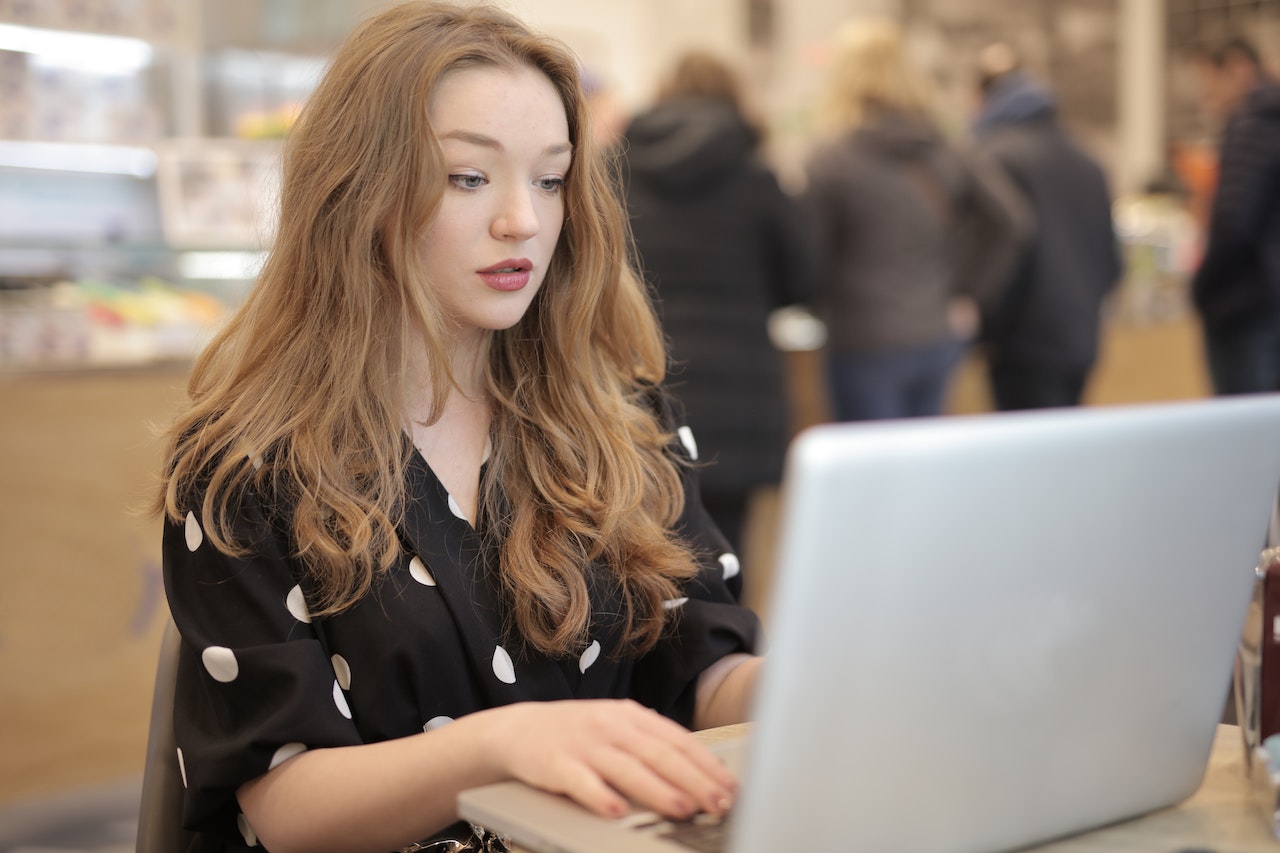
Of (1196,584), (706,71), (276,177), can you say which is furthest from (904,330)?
(1196,584)

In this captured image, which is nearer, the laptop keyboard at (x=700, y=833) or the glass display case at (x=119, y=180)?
A: the laptop keyboard at (x=700, y=833)

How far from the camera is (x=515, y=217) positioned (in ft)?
3.86

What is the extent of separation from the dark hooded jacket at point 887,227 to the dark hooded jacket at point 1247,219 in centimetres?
58

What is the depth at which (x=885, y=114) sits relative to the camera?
3.73m

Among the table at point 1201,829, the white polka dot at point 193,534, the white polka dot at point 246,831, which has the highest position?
Result: the white polka dot at point 193,534

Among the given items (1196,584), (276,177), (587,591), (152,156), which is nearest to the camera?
(1196,584)

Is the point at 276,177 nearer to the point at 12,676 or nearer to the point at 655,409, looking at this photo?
the point at 655,409

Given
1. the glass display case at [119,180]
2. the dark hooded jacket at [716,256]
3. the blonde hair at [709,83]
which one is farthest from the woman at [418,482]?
the blonde hair at [709,83]

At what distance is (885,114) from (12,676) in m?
2.57

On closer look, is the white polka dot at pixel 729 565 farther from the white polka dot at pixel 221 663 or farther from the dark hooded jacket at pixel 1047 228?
the dark hooded jacket at pixel 1047 228

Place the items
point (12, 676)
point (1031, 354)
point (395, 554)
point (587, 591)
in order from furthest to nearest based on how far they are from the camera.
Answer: point (1031, 354) < point (12, 676) < point (587, 591) < point (395, 554)

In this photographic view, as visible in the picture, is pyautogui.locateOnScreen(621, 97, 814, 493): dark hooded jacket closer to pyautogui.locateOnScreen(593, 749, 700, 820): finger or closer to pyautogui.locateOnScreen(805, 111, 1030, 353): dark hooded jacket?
pyautogui.locateOnScreen(805, 111, 1030, 353): dark hooded jacket

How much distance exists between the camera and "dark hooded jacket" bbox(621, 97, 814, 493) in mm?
A: 3197

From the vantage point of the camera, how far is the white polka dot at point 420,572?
1160mm
